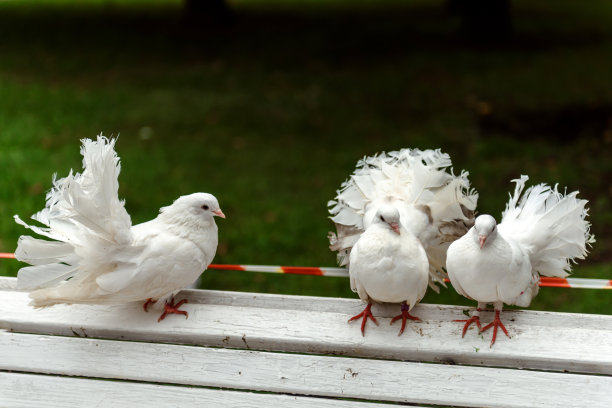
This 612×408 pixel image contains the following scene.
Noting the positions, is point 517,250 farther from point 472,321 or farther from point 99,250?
point 99,250

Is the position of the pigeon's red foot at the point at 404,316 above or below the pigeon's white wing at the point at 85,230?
below

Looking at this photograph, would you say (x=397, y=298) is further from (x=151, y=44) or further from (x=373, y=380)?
(x=151, y=44)

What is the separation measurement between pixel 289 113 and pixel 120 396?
20.5 ft

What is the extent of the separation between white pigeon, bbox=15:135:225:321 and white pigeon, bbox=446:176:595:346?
3.33 feet

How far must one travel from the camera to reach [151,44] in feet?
37.4

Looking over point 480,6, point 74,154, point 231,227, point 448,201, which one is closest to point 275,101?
point 74,154

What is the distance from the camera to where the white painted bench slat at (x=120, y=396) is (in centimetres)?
235

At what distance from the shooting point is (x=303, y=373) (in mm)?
2391

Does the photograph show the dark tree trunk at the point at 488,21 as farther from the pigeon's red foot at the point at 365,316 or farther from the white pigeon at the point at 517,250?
the pigeon's red foot at the point at 365,316

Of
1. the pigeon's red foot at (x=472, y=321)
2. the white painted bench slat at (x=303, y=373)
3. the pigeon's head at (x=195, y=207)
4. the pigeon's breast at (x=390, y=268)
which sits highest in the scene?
the pigeon's head at (x=195, y=207)

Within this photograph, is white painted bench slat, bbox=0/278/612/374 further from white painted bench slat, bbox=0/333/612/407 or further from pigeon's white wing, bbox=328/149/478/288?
pigeon's white wing, bbox=328/149/478/288

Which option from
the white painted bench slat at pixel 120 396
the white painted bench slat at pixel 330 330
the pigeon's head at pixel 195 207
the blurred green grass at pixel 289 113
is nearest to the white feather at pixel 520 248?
the white painted bench slat at pixel 330 330

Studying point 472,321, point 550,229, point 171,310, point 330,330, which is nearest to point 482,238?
point 472,321

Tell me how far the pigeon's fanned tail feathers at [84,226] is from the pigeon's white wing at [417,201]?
1111mm
